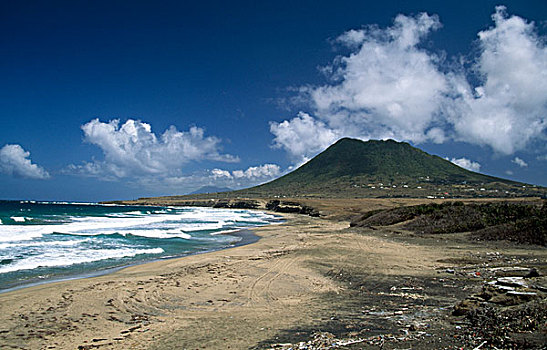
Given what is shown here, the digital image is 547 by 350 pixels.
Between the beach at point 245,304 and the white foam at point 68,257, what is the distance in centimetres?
380

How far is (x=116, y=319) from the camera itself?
7.65 m

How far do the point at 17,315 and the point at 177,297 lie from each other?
3.77 m

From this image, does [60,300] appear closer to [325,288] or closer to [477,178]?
[325,288]

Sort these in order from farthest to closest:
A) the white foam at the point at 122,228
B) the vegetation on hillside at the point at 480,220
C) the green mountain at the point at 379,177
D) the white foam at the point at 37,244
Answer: the green mountain at the point at 379,177
the white foam at the point at 122,228
the white foam at the point at 37,244
the vegetation on hillside at the point at 480,220

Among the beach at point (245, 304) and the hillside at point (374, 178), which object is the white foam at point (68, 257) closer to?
the beach at point (245, 304)

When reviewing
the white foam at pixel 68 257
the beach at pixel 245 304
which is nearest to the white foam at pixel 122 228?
the white foam at pixel 68 257

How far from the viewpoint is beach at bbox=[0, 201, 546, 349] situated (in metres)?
6.19

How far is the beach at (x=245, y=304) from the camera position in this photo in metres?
6.19

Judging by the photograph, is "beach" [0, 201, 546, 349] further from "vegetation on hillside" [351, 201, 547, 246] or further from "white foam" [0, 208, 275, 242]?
"white foam" [0, 208, 275, 242]

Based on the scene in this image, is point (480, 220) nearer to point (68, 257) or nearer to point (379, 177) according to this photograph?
point (68, 257)

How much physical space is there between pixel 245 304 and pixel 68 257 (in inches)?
504

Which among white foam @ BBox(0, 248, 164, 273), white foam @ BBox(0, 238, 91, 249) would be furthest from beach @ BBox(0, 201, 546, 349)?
white foam @ BBox(0, 238, 91, 249)

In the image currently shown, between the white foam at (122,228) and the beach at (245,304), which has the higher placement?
the beach at (245,304)

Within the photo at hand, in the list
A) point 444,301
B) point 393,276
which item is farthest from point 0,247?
point 444,301
